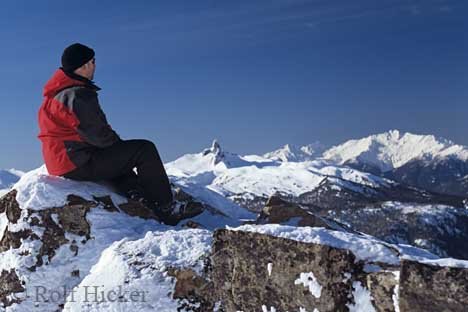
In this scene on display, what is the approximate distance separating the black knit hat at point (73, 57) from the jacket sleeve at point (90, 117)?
71 centimetres

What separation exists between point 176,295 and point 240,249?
191cm

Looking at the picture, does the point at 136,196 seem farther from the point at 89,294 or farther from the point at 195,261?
the point at 195,261

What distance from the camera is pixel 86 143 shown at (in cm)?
1318

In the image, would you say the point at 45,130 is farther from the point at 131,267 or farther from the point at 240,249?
the point at 240,249

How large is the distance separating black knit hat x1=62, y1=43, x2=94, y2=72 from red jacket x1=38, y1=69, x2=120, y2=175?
0.20m

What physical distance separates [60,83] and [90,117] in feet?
4.17

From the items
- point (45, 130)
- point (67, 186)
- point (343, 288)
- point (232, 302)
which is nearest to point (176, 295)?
point (232, 302)

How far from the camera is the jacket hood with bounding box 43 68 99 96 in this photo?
13.0 meters

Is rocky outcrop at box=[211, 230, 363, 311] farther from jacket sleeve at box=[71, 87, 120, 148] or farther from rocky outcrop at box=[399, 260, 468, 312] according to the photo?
jacket sleeve at box=[71, 87, 120, 148]

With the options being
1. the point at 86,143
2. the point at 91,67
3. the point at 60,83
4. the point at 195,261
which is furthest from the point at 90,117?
the point at 195,261

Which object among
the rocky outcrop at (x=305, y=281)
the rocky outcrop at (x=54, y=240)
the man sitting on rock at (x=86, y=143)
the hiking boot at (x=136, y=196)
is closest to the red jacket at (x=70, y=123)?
the man sitting on rock at (x=86, y=143)

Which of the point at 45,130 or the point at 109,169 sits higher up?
the point at 45,130

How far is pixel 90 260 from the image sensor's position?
1134 centimetres

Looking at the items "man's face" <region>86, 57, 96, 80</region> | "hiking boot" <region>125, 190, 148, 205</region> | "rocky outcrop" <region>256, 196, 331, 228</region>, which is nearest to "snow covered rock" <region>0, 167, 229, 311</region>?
"hiking boot" <region>125, 190, 148, 205</region>
